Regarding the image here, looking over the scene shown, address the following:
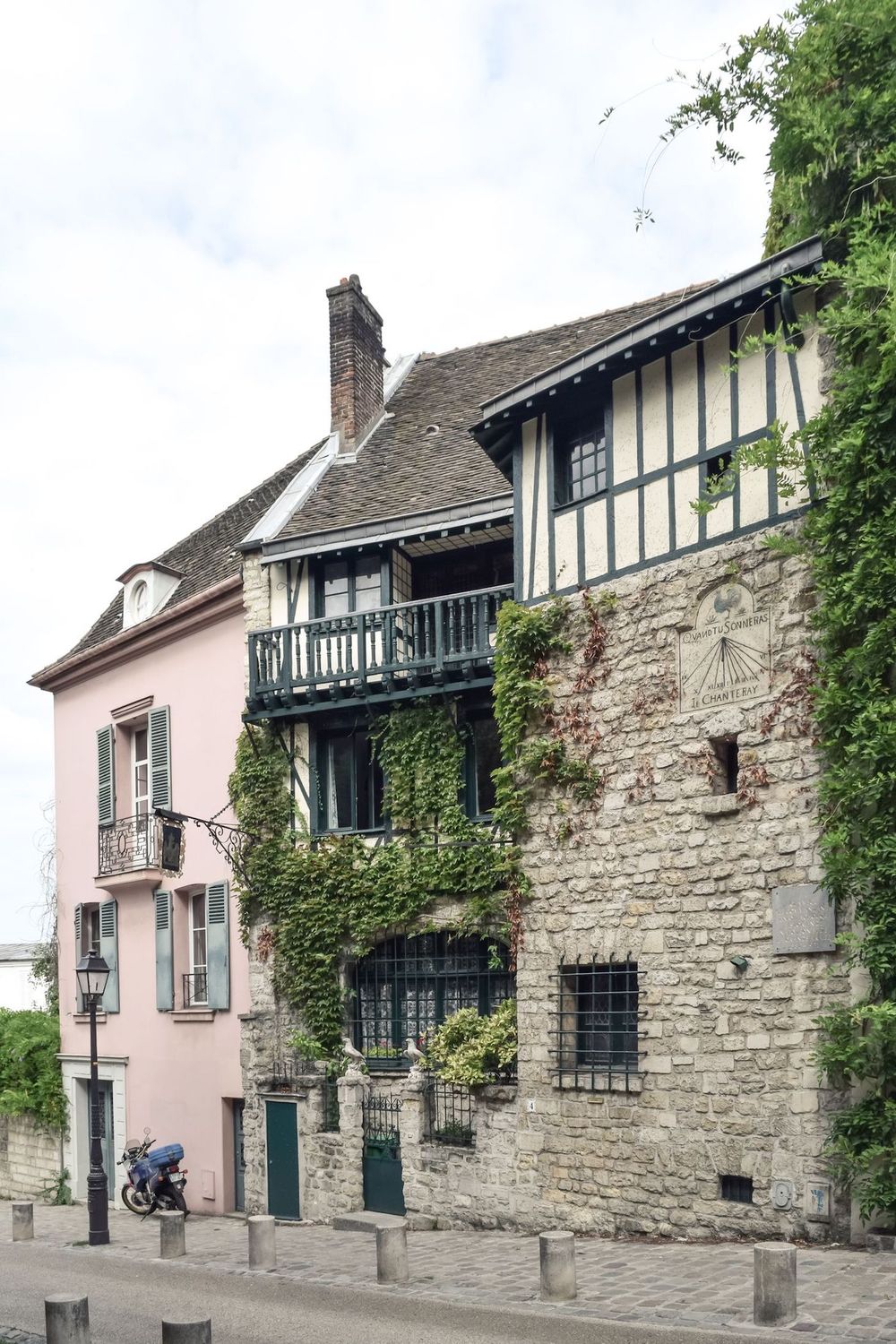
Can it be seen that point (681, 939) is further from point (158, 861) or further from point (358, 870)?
point (158, 861)

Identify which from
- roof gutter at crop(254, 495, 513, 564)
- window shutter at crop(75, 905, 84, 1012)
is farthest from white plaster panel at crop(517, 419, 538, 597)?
window shutter at crop(75, 905, 84, 1012)

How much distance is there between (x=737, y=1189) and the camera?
11430mm

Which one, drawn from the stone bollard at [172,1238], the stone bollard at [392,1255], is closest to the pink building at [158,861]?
the stone bollard at [172,1238]

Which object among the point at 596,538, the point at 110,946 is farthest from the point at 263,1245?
the point at 110,946

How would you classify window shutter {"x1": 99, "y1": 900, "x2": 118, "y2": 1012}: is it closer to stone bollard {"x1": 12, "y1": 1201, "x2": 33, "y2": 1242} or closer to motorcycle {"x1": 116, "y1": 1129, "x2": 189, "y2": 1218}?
motorcycle {"x1": 116, "y1": 1129, "x2": 189, "y2": 1218}

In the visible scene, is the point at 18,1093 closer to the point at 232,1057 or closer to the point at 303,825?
the point at 232,1057

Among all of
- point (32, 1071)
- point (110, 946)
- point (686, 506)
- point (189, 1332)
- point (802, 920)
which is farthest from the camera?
point (32, 1071)

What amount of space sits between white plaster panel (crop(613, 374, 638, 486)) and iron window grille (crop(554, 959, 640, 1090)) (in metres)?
4.46

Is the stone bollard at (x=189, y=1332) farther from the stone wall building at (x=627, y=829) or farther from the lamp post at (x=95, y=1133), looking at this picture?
the lamp post at (x=95, y=1133)

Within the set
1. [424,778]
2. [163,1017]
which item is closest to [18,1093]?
[163,1017]

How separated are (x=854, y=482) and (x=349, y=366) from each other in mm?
10063

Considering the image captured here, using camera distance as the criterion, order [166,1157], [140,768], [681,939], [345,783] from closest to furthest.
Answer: [681,939], [166,1157], [345,783], [140,768]

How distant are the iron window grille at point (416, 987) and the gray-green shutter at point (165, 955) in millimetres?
3488

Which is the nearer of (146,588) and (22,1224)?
(22,1224)
